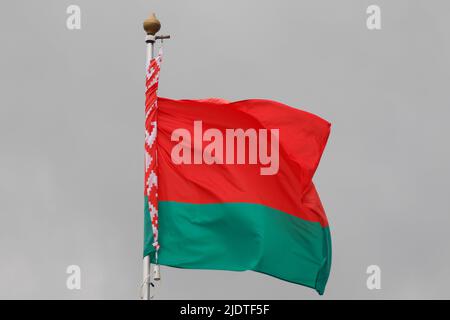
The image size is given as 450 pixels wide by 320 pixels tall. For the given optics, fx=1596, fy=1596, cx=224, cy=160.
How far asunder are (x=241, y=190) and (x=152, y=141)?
2573 mm

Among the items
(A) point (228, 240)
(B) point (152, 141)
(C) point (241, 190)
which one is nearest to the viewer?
(A) point (228, 240)

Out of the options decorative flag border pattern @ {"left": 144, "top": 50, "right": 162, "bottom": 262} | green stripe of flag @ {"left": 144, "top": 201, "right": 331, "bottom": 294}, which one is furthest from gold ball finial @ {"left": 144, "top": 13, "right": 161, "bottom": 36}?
green stripe of flag @ {"left": 144, "top": 201, "right": 331, "bottom": 294}

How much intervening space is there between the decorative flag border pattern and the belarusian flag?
0.15m

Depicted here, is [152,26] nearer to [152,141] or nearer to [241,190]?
[152,141]

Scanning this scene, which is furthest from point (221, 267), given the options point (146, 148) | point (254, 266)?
point (146, 148)

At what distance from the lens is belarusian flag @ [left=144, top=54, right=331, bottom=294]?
3972 cm

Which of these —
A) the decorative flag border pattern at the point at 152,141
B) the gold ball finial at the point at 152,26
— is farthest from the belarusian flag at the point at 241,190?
the gold ball finial at the point at 152,26

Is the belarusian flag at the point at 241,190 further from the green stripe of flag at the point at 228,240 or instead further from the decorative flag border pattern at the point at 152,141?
the decorative flag border pattern at the point at 152,141

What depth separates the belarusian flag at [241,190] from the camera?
39.7 metres

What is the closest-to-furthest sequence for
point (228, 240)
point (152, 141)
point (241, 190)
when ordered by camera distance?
1. point (228, 240)
2. point (152, 141)
3. point (241, 190)

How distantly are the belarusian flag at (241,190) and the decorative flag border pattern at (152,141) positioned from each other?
0.15m

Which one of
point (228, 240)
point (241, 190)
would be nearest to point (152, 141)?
point (241, 190)

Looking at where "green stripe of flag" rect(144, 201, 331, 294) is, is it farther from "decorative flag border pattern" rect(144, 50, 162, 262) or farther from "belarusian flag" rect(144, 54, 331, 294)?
"decorative flag border pattern" rect(144, 50, 162, 262)

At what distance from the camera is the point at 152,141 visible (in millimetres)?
40312
